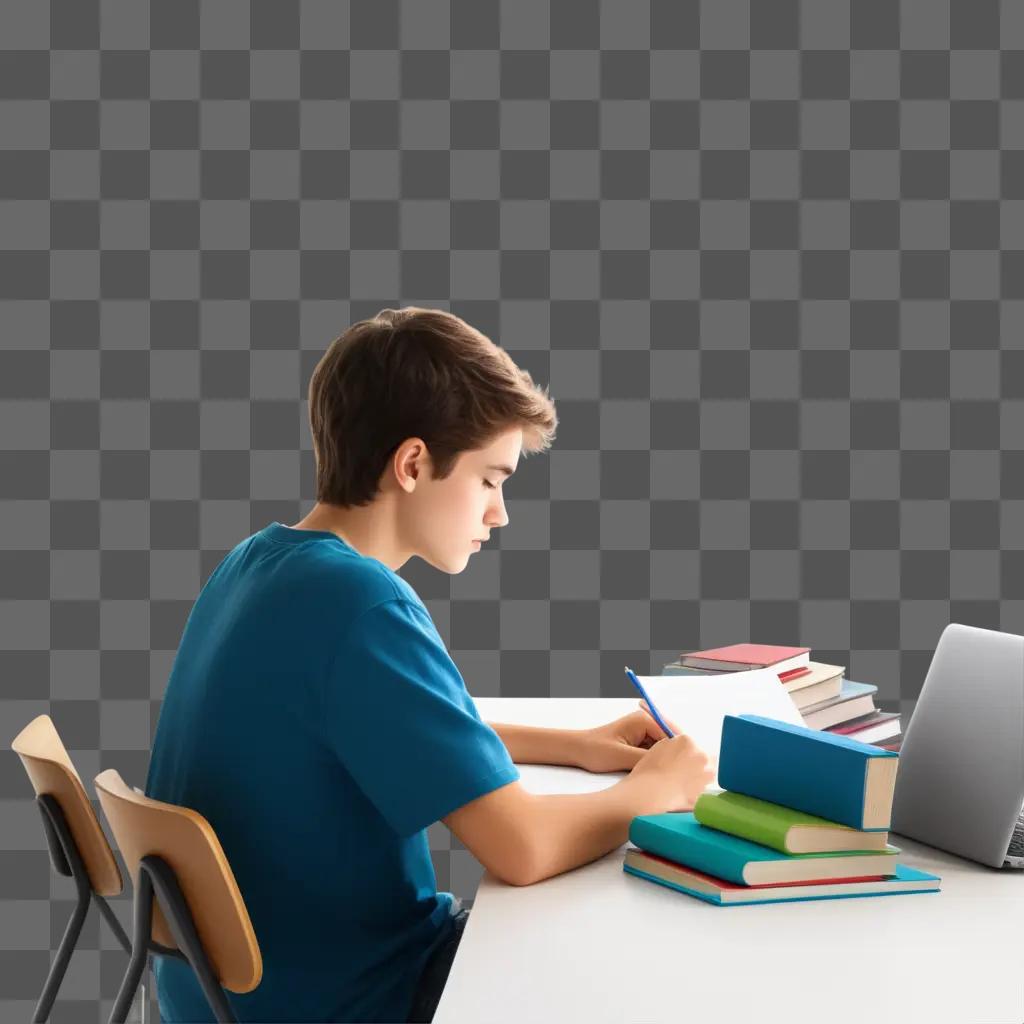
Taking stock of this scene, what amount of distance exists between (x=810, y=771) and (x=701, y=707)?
37 centimetres

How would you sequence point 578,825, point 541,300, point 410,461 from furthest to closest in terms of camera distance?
point 541,300 < point 410,461 < point 578,825

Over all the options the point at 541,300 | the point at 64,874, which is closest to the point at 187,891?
the point at 64,874

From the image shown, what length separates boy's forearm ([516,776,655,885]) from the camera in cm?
122

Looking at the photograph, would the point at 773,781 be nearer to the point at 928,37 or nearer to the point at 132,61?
the point at 928,37

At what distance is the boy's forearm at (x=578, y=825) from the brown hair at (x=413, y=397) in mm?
398

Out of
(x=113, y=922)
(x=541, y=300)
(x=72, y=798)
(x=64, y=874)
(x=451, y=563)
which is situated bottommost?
(x=113, y=922)

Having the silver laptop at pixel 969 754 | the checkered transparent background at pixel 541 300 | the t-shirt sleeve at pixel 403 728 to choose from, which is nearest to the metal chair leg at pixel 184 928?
the t-shirt sleeve at pixel 403 728

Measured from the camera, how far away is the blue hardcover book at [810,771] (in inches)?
46.3

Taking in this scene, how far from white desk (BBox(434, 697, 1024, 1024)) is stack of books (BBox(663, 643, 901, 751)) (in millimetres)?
428

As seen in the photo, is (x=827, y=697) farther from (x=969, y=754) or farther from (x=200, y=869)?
(x=200, y=869)

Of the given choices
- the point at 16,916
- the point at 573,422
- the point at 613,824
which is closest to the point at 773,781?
the point at 613,824

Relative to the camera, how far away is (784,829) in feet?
3.85

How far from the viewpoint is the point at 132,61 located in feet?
8.69

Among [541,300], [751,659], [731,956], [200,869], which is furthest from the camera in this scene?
[541,300]
